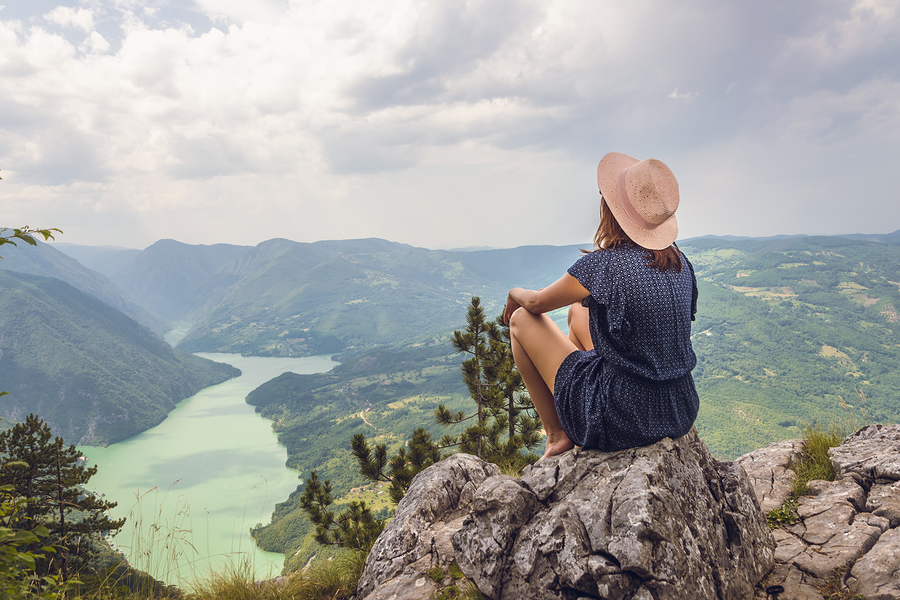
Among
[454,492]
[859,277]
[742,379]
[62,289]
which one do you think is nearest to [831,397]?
[742,379]

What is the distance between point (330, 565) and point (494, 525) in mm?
1681

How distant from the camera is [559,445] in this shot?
2.98 m

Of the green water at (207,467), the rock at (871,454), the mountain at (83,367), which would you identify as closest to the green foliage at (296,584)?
the rock at (871,454)

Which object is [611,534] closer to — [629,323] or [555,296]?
[629,323]

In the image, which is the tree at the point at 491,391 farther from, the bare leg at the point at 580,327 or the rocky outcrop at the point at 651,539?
the rocky outcrop at the point at 651,539

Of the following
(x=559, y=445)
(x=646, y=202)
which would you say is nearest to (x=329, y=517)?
(x=559, y=445)

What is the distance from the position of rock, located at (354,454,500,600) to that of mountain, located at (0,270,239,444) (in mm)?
118644

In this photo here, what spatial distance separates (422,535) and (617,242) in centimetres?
269

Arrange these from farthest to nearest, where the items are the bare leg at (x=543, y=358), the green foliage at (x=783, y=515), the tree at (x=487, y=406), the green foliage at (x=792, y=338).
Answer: the green foliage at (x=792, y=338), the tree at (x=487, y=406), the green foliage at (x=783, y=515), the bare leg at (x=543, y=358)

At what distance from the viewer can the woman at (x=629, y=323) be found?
2393 mm

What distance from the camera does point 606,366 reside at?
2.53 meters

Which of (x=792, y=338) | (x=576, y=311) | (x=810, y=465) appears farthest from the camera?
(x=792, y=338)

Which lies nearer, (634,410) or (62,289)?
(634,410)

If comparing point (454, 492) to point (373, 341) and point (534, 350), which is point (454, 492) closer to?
point (534, 350)
